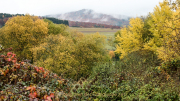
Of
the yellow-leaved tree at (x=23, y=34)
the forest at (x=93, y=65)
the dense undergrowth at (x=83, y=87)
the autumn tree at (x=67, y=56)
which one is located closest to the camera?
the dense undergrowth at (x=83, y=87)

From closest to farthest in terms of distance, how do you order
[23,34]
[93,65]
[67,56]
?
[67,56] → [93,65] → [23,34]

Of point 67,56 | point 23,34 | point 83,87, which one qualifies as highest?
point 23,34

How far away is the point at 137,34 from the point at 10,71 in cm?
1843

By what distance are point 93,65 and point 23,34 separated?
14.6 metres

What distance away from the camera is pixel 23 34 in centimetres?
2366

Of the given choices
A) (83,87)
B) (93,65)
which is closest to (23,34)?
(93,65)

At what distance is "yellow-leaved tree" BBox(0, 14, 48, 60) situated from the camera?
23.3m

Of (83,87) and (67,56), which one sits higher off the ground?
(83,87)

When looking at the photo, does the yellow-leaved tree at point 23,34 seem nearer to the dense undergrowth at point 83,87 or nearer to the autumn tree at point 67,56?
the autumn tree at point 67,56

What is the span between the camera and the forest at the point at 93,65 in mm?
4781

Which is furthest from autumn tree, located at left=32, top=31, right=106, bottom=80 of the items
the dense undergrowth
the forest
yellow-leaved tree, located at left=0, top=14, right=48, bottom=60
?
the dense undergrowth

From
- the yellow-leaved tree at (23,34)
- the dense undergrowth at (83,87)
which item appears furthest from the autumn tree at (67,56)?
the dense undergrowth at (83,87)

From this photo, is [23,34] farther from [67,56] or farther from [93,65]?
[93,65]

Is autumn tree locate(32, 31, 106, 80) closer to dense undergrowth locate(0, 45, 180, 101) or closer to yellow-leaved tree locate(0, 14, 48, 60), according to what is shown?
yellow-leaved tree locate(0, 14, 48, 60)
